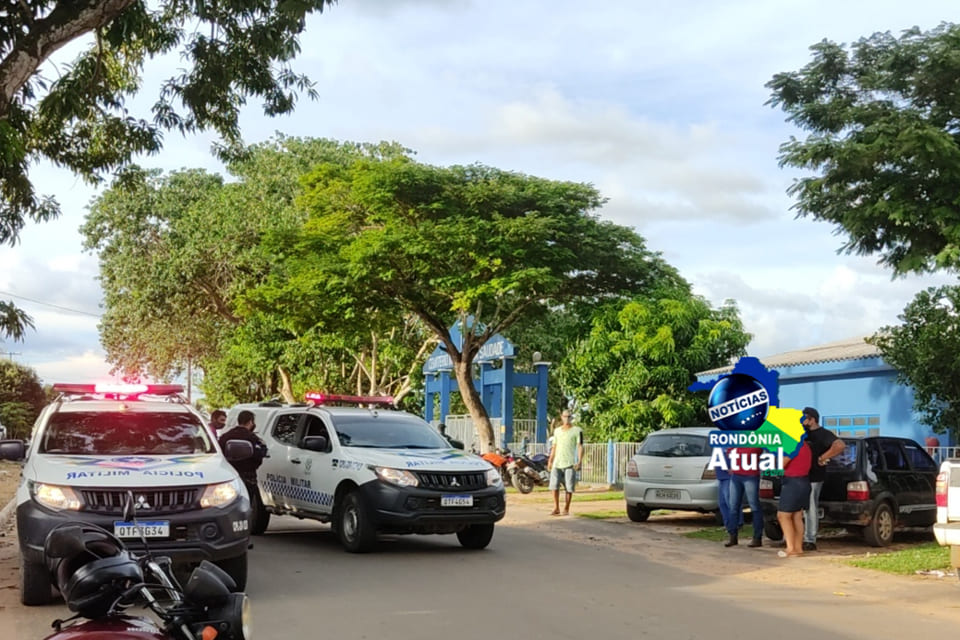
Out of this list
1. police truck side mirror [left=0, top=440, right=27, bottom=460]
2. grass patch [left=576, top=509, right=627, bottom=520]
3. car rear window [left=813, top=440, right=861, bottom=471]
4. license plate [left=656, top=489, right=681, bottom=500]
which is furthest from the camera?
grass patch [left=576, top=509, right=627, bottom=520]

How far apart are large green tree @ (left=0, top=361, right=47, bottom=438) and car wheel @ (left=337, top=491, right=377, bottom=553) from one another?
3312 cm

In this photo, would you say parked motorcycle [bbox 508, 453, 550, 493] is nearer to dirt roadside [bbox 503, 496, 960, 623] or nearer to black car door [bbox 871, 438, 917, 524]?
dirt roadside [bbox 503, 496, 960, 623]

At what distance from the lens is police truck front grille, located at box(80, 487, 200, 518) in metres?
8.95

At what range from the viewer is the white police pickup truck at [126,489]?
8.91m

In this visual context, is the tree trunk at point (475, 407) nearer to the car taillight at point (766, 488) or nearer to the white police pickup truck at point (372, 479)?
the white police pickup truck at point (372, 479)

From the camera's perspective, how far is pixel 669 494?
17406mm

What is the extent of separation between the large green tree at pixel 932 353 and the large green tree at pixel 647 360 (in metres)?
8.64

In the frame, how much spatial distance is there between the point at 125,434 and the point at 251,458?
2.46m

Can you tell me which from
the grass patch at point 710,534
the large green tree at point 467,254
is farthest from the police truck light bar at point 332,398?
the large green tree at point 467,254

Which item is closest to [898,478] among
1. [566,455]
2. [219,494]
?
[566,455]

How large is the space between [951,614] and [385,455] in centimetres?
646

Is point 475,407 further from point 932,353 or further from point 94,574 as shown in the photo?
point 94,574

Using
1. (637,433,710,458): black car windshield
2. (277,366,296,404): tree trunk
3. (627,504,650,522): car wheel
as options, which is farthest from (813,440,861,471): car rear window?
(277,366,296,404): tree trunk

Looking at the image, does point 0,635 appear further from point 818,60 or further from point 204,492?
point 818,60
